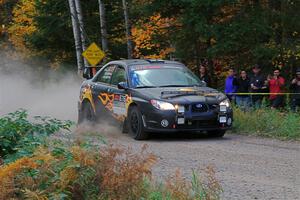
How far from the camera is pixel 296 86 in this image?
17.9 meters

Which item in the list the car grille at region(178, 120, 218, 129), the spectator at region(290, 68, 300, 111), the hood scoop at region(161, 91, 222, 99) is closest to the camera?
the car grille at region(178, 120, 218, 129)

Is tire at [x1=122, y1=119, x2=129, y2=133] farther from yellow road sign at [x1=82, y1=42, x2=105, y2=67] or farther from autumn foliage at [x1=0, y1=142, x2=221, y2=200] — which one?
yellow road sign at [x1=82, y1=42, x2=105, y2=67]

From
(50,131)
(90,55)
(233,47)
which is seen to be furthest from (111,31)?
(50,131)

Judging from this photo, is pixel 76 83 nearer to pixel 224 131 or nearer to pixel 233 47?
pixel 233 47

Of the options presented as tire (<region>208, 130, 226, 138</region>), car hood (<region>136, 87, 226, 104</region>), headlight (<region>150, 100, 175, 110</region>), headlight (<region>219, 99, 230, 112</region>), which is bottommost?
tire (<region>208, 130, 226, 138</region>)

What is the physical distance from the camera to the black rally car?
43.3 ft

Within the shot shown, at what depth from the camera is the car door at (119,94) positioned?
1426 centimetres

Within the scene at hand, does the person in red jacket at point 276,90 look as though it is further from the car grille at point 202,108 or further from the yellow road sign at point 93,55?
the yellow road sign at point 93,55

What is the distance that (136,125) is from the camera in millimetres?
13633

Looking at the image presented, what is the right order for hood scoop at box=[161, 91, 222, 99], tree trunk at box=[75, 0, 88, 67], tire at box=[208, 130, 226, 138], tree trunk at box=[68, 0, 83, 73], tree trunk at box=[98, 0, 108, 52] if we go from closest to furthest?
1. hood scoop at box=[161, 91, 222, 99]
2. tire at box=[208, 130, 226, 138]
3. tree trunk at box=[68, 0, 83, 73]
4. tree trunk at box=[75, 0, 88, 67]
5. tree trunk at box=[98, 0, 108, 52]

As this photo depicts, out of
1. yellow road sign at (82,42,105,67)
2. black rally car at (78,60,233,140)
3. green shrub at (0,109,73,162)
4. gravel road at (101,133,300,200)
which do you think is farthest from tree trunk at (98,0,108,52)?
green shrub at (0,109,73,162)

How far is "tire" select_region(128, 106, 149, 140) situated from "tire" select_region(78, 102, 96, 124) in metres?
2.00

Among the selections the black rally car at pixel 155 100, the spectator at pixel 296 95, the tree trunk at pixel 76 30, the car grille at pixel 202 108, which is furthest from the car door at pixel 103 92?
the tree trunk at pixel 76 30

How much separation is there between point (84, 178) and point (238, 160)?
4617 mm
